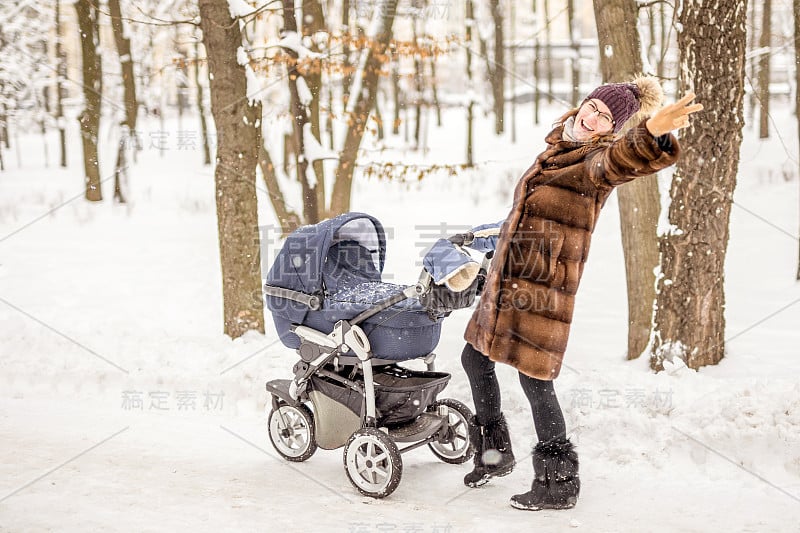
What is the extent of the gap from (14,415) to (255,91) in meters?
3.30

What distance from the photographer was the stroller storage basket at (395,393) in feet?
13.5

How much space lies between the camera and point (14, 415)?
5430 millimetres

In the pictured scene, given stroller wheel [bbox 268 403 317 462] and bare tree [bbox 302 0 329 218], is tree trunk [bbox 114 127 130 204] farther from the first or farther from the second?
stroller wheel [bbox 268 403 317 462]

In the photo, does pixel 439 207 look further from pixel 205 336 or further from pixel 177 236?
pixel 205 336

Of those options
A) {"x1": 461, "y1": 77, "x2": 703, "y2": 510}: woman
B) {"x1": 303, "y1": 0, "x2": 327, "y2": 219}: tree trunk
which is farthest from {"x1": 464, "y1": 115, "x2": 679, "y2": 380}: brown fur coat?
{"x1": 303, "y1": 0, "x2": 327, "y2": 219}: tree trunk

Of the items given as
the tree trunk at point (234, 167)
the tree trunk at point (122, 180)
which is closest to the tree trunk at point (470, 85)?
the tree trunk at point (122, 180)

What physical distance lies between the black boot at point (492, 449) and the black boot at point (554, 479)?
0.29 metres

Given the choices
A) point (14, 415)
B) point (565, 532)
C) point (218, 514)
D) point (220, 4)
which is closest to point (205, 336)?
point (14, 415)

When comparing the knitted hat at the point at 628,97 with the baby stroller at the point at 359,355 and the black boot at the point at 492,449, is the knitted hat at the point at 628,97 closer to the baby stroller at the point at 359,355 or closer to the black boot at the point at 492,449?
the baby stroller at the point at 359,355

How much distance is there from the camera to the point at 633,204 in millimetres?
5949

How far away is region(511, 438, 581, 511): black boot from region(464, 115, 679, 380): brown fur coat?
38 centimetres

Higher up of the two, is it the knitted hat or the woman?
the knitted hat

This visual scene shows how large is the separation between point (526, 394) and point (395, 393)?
73 centimetres

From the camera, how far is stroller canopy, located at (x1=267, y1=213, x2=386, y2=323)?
420 cm
